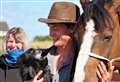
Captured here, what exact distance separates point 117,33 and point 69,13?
0.54 m

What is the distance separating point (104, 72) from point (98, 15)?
1.53 ft

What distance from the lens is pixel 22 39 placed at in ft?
15.2

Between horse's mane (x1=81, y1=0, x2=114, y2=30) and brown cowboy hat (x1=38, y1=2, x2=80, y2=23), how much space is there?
0.78 ft

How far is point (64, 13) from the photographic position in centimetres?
389

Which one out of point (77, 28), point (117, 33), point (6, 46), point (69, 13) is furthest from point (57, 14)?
point (6, 46)

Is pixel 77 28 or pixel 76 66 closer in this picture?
pixel 76 66

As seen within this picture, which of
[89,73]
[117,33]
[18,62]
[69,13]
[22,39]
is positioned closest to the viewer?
[89,73]

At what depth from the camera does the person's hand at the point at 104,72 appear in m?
3.39

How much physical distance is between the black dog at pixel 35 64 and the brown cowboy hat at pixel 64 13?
10.3 inches

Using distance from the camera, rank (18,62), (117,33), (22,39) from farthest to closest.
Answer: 1. (22,39)
2. (18,62)
3. (117,33)

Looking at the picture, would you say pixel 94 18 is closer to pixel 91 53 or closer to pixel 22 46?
pixel 91 53

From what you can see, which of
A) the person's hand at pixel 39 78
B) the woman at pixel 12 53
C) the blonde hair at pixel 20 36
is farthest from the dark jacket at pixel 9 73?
the person's hand at pixel 39 78

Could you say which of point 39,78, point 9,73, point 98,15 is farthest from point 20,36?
point 98,15

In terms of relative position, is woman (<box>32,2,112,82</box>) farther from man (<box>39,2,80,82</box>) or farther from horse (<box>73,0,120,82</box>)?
horse (<box>73,0,120,82</box>)
